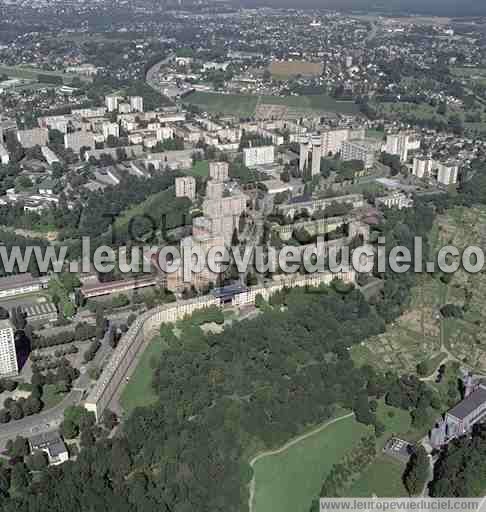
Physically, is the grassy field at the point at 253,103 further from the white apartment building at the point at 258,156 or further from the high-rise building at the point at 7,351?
the high-rise building at the point at 7,351

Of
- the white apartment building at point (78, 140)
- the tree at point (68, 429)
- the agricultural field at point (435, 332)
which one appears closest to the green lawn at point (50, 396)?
the tree at point (68, 429)

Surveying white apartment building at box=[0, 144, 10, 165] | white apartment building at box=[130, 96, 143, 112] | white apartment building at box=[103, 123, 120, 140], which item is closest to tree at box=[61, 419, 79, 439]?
white apartment building at box=[0, 144, 10, 165]

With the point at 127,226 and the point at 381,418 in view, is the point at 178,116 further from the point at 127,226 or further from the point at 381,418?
the point at 381,418

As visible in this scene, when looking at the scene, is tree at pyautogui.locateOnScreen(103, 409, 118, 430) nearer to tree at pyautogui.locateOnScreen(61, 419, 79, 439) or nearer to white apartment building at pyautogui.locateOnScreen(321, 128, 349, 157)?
tree at pyautogui.locateOnScreen(61, 419, 79, 439)

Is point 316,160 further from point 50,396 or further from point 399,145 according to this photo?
point 50,396

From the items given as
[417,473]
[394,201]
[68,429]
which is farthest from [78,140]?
[417,473]
